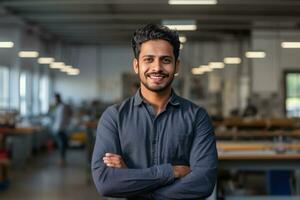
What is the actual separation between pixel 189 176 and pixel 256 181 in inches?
302

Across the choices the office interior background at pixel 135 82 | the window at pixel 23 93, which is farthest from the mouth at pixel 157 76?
the window at pixel 23 93

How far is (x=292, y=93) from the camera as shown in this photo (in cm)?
1474

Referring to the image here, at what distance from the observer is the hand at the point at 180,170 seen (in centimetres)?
181

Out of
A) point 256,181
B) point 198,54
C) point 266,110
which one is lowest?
point 256,181

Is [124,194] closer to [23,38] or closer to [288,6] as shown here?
[288,6]

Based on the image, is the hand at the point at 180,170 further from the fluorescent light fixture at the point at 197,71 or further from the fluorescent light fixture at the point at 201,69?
the fluorescent light fixture at the point at 197,71

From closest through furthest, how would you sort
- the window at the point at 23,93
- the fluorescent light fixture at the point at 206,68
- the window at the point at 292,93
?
the window at the point at 292,93 < the window at the point at 23,93 < the fluorescent light fixture at the point at 206,68

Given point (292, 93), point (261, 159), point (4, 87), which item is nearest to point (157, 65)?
point (261, 159)

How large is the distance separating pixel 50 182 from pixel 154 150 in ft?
24.3

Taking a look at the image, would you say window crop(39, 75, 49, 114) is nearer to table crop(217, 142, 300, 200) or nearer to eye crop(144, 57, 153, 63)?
table crop(217, 142, 300, 200)

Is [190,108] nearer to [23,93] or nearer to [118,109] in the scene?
[118,109]

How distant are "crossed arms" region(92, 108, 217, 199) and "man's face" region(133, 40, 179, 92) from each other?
174 mm

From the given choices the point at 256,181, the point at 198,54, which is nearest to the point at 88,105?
the point at 198,54

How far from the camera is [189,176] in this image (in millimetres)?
1833
